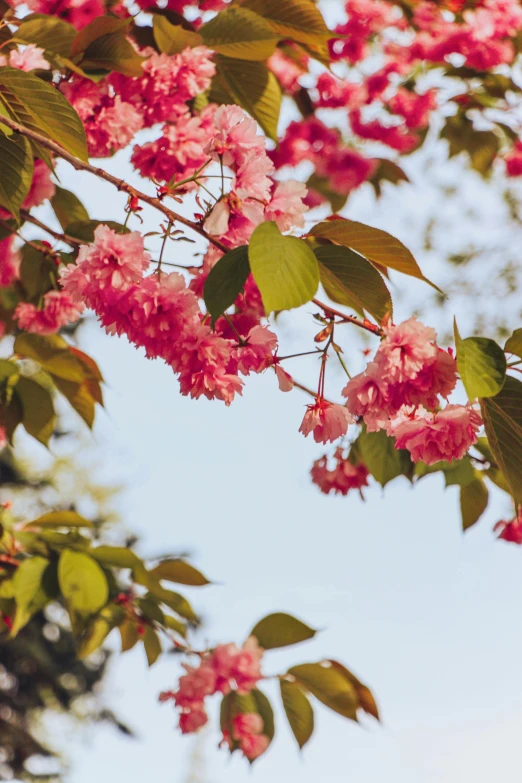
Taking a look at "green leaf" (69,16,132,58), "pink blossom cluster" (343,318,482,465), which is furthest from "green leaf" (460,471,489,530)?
"green leaf" (69,16,132,58)

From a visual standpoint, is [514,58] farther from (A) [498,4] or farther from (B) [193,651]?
(B) [193,651]

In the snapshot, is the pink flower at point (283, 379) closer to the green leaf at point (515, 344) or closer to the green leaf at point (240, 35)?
the green leaf at point (515, 344)

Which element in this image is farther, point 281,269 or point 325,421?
point 325,421

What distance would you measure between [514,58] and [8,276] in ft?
7.09

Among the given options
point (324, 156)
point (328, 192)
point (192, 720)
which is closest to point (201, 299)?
point (192, 720)

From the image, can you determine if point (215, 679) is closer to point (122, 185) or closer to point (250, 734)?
point (250, 734)

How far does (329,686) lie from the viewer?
1.59m

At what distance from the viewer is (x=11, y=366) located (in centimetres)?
150

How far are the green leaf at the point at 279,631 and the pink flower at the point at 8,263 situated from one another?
1.08m

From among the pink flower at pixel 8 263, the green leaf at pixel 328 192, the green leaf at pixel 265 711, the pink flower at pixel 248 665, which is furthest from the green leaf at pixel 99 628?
the green leaf at pixel 328 192

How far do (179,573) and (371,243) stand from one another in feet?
3.31

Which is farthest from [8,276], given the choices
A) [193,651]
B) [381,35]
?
[381,35]

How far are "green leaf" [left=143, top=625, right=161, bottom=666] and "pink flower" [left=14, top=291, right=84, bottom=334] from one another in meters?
0.71

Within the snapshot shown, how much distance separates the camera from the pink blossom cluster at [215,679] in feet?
5.69
